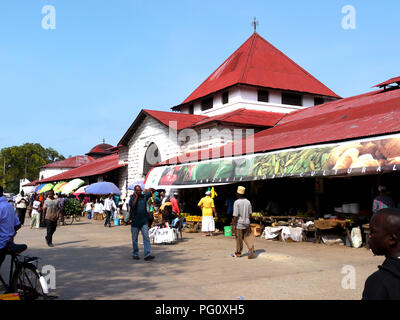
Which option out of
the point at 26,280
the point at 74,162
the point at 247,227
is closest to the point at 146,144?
the point at 247,227

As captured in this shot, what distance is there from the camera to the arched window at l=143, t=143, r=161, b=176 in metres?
29.6

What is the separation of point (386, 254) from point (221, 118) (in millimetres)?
22075

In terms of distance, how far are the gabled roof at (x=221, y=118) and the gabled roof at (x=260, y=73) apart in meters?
2.79

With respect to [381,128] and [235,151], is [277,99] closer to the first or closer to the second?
[235,151]

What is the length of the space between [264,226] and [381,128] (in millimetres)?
6327

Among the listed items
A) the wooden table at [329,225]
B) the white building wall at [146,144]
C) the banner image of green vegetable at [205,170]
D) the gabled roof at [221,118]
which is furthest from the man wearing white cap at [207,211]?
the white building wall at [146,144]

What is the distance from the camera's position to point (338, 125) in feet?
55.6

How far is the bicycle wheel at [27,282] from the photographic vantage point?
612 centimetres

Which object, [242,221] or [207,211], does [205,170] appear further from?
[242,221]

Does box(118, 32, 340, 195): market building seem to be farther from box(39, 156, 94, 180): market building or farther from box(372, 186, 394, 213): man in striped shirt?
box(39, 156, 94, 180): market building

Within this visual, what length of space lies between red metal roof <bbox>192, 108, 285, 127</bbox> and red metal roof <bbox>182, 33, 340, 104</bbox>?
2465mm

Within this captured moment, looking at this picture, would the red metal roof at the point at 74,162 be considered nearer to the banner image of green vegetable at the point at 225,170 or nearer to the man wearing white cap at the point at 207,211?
the banner image of green vegetable at the point at 225,170

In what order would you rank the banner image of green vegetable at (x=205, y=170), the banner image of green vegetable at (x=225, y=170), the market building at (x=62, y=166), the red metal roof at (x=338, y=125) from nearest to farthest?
the red metal roof at (x=338, y=125) < the banner image of green vegetable at (x=225, y=170) < the banner image of green vegetable at (x=205, y=170) < the market building at (x=62, y=166)

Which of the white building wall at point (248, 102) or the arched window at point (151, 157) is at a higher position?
the white building wall at point (248, 102)
